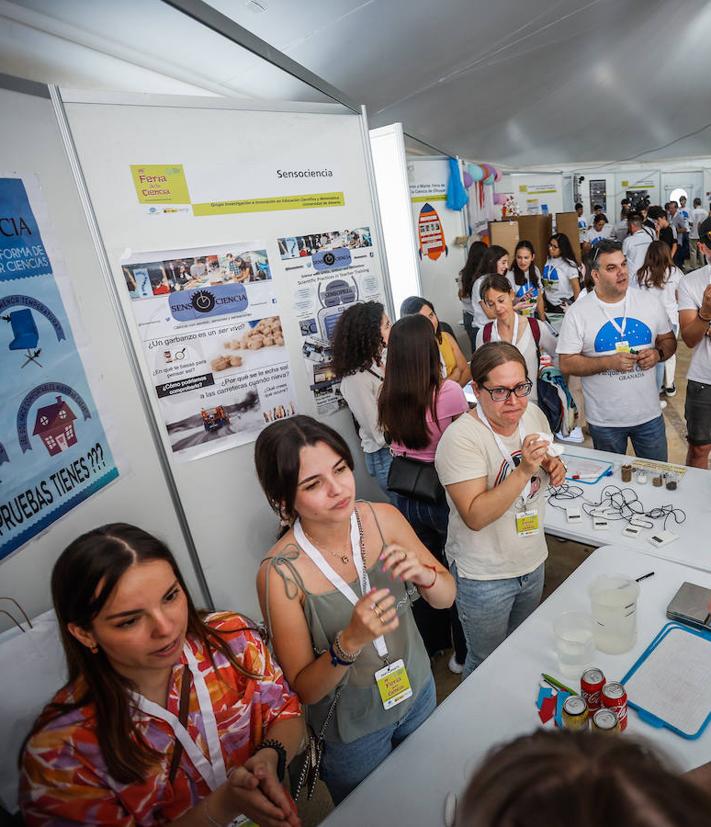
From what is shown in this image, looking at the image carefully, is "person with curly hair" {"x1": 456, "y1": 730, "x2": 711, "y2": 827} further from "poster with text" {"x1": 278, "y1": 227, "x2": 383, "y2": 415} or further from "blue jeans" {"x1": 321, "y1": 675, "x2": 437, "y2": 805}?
"poster with text" {"x1": 278, "y1": 227, "x2": 383, "y2": 415}

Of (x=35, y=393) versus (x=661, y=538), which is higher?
(x=35, y=393)

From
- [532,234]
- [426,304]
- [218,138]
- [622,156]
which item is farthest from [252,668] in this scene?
[622,156]

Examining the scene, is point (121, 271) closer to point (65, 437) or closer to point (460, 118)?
point (65, 437)

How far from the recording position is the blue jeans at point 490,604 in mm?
1671

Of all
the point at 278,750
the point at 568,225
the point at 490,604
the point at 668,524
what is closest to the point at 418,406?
the point at 490,604

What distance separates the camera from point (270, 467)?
1.29 meters

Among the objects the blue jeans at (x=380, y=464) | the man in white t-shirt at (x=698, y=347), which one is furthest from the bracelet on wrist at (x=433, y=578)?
the man in white t-shirt at (x=698, y=347)

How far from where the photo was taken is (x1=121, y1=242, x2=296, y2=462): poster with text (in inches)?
79.9

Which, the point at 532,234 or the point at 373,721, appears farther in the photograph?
the point at 532,234

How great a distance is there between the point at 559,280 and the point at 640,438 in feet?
12.5

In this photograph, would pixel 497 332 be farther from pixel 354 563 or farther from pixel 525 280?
pixel 525 280

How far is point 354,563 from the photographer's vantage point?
1.30m

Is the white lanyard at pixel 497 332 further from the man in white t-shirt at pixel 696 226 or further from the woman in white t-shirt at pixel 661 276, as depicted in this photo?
the man in white t-shirt at pixel 696 226

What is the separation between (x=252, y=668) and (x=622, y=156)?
39.2 feet
